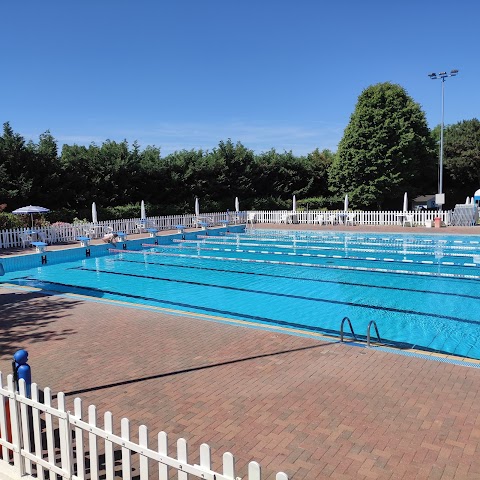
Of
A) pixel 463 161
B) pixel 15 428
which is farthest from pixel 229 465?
pixel 463 161

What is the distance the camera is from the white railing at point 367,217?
94.3ft

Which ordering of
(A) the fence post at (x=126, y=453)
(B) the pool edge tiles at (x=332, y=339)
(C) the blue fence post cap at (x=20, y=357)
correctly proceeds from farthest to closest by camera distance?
(B) the pool edge tiles at (x=332, y=339)
(C) the blue fence post cap at (x=20, y=357)
(A) the fence post at (x=126, y=453)

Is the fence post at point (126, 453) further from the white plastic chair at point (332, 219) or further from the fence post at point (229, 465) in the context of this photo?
the white plastic chair at point (332, 219)

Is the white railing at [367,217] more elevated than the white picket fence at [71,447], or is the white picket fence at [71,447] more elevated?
the white railing at [367,217]

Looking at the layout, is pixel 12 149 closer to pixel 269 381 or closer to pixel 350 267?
pixel 350 267

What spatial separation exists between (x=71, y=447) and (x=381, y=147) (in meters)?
37.2

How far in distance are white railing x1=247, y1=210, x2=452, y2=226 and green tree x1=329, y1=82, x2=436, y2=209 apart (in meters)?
6.36

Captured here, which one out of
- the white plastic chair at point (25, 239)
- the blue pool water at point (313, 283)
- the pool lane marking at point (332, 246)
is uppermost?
the white plastic chair at point (25, 239)

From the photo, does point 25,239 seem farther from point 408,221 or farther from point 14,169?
point 408,221

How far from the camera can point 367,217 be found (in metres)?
31.4

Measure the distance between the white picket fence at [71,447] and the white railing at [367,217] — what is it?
27.9 meters

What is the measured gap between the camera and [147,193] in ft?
113

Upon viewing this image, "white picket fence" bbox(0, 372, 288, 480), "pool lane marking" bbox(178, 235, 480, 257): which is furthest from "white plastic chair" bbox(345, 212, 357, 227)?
"white picket fence" bbox(0, 372, 288, 480)

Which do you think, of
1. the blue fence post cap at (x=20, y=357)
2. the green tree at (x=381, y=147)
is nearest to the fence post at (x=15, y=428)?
the blue fence post cap at (x=20, y=357)
